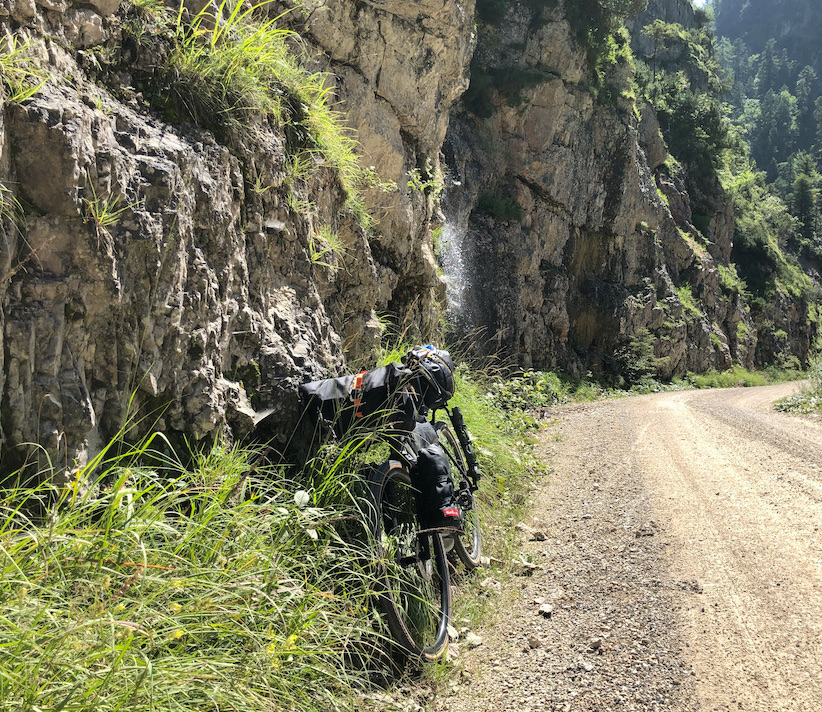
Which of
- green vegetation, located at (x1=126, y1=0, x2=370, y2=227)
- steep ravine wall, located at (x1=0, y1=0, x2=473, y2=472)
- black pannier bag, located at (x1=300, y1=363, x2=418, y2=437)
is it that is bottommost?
black pannier bag, located at (x1=300, y1=363, x2=418, y2=437)

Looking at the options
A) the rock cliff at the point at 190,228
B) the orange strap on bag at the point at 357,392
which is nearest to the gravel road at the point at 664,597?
the orange strap on bag at the point at 357,392

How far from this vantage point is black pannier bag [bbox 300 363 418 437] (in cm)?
357

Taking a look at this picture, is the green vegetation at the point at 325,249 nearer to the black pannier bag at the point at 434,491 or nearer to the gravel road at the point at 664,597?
the black pannier bag at the point at 434,491

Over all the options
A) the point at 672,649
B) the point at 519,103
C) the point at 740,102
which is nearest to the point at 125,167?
the point at 672,649

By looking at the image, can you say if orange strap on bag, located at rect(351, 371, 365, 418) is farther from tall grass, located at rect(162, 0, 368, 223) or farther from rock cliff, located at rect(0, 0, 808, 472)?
tall grass, located at rect(162, 0, 368, 223)

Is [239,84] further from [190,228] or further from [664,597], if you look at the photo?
[664,597]

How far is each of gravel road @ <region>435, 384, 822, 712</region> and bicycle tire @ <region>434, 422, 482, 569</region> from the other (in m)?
0.26

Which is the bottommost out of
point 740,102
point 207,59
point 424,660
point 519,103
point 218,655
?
point 424,660

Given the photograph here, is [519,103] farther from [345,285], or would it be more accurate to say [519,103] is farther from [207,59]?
[207,59]

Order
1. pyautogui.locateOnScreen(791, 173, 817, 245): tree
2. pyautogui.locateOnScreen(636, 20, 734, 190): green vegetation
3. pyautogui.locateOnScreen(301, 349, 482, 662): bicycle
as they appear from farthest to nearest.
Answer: pyautogui.locateOnScreen(791, 173, 817, 245): tree, pyautogui.locateOnScreen(636, 20, 734, 190): green vegetation, pyautogui.locateOnScreen(301, 349, 482, 662): bicycle

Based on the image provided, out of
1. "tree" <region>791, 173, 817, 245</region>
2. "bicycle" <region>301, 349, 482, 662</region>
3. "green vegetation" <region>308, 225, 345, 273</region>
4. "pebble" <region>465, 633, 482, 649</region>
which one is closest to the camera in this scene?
"bicycle" <region>301, 349, 482, 662</region>

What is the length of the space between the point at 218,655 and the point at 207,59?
3424mm

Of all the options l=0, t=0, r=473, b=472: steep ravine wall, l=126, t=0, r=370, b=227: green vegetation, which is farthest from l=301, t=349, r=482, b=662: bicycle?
l=126, t=0, r=370, b=227: green vegetation

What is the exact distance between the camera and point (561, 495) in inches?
230
